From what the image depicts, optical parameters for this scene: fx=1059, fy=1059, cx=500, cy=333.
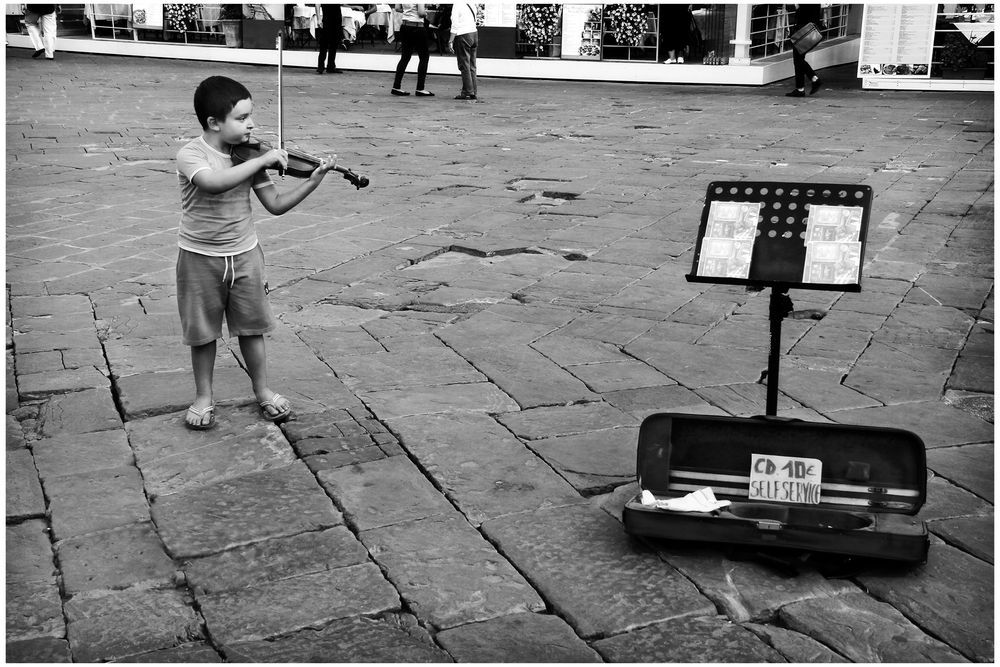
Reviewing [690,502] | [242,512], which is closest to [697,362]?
[690,502]

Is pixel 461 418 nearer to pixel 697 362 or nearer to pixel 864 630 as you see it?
pixel 697 362

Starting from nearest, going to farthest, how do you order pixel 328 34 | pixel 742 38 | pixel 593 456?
1. pixel 593 456
2. pixel 742 38
3. pixel 328 34

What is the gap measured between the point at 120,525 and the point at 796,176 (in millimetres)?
6143

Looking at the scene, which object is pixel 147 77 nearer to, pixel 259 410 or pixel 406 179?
pixel 406 179

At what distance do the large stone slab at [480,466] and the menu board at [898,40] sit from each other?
11.4 metres

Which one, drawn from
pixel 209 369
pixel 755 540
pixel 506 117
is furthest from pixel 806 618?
pixel 506 117

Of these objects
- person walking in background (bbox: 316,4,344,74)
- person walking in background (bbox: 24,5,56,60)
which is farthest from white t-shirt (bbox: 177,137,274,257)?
person walking in background (bbox: 24,5,56,60)

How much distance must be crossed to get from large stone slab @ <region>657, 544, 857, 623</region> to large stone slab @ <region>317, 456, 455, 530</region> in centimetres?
69

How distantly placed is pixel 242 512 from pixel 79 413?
1007 millimetres

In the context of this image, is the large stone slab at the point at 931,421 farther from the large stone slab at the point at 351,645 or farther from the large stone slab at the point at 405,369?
the large stone slab at the point at 351,645

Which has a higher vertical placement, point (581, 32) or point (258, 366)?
point (581, 32)

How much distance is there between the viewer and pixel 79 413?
11.8ft

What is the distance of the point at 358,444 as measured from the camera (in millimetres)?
3348

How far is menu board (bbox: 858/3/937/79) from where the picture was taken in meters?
13.1
